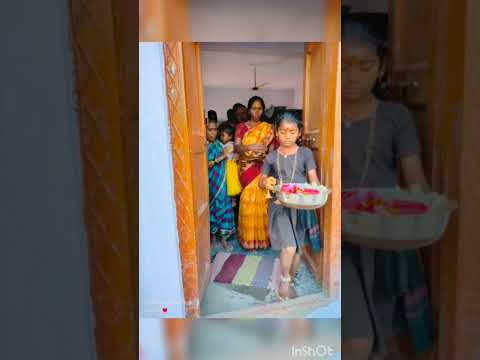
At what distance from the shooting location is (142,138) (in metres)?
0.99

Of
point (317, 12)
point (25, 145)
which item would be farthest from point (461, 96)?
point (25, 145)

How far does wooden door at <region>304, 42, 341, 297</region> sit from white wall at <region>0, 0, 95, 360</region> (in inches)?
22.3

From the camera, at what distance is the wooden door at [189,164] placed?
3.22ft

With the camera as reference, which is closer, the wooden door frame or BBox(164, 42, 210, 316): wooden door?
the wooden door frame

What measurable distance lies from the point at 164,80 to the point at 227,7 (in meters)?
0.23

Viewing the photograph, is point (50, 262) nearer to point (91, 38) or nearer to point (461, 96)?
point (91, 38)

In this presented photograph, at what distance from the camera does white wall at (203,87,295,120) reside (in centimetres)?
97

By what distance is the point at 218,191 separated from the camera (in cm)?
101

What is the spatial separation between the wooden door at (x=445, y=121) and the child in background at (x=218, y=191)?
17.3 inches

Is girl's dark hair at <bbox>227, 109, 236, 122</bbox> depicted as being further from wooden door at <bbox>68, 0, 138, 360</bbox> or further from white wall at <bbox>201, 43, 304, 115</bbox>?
wooden door at <bbox>68, 0, 138, 360</bbox>

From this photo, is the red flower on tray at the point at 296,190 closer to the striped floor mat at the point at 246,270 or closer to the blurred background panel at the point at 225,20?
the striped floor mat at the point at 246,270

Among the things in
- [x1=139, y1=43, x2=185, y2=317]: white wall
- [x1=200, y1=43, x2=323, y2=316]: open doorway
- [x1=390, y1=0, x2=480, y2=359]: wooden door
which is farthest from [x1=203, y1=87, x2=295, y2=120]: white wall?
[x1=390, y1=0, x2=480, y2=359]: wooden door

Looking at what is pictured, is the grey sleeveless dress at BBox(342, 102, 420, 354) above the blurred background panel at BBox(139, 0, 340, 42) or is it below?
below

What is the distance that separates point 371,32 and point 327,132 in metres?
0.24
